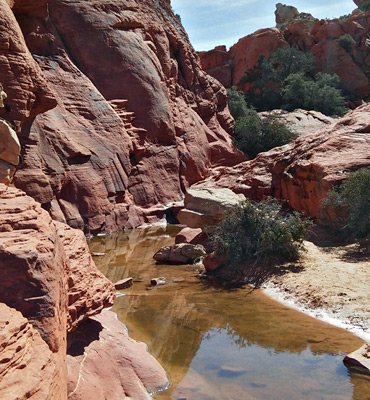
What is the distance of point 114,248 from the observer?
1429cm

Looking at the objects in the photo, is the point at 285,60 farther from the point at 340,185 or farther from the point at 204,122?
the point at 340,185

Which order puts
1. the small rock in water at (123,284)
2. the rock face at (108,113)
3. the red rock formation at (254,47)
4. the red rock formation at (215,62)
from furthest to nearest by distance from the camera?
the red rock formation at (215,62) → the red rock formation at (254,47) → the rock face at (108,113) → the small rock in water at (123,284)

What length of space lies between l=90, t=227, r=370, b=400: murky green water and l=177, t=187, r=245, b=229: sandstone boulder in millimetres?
2561

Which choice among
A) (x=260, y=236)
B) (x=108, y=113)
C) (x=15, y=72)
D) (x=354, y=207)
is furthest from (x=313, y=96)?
(x=260, y=236)

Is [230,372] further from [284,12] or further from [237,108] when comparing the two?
[284,12]

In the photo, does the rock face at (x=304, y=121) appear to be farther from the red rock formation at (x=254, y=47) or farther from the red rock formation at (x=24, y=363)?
the red rock formation at (x=24, y=363)

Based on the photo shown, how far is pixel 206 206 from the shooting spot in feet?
41.8

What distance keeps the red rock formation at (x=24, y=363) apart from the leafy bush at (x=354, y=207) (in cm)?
811

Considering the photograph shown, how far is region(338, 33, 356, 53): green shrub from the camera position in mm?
35934

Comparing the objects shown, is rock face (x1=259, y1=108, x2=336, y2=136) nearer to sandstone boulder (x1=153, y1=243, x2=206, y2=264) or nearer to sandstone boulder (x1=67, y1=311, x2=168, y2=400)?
sandstone boulder (x1=153, y1=243, x2=206, y2=264)

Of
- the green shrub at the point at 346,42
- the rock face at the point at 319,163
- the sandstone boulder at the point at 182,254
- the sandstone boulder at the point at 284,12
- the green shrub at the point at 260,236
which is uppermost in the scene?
the sandstone boulder at the point at 284,12

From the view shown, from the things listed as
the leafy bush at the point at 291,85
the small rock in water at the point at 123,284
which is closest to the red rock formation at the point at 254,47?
the leafy bush at the point at 291,85

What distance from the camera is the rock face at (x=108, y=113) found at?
14461 mm

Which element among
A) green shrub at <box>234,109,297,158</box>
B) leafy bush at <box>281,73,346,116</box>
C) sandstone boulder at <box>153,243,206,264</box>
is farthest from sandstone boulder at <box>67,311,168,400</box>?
leafy bush at <box>281,73,346,116</box>
